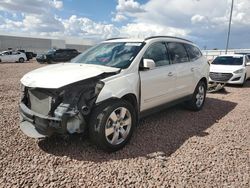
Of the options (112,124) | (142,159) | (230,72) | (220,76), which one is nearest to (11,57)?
(220,76)

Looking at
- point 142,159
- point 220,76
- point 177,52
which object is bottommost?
point 142,159

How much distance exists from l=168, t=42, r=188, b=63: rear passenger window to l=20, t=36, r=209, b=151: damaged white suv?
29 millimetres

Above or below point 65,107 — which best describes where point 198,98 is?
below

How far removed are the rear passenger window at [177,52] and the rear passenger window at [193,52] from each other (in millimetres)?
233

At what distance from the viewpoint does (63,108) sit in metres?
3.32

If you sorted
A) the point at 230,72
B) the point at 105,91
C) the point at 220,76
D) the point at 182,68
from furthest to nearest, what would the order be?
the point at 220,76 < the point at 230,72 < the point at 182,68 < the point at 105,91

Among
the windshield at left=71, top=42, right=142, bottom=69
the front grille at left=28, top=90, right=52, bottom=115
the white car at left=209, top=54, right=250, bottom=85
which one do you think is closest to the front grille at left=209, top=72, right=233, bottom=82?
the white car at left=209, top=54, right=250, bottom=85

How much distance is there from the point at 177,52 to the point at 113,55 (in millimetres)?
1708

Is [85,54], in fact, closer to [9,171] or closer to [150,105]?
[150,105]

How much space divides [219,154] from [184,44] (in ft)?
9.78

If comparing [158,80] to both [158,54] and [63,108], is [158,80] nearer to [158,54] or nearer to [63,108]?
[158,54]

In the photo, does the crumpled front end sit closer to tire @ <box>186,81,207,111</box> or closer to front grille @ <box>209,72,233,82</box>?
tire @ <box>186,81,207,111</box>

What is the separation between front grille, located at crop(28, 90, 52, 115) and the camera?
3492mm

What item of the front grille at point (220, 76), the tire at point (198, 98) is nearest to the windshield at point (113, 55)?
the tire at point (198, 98)
